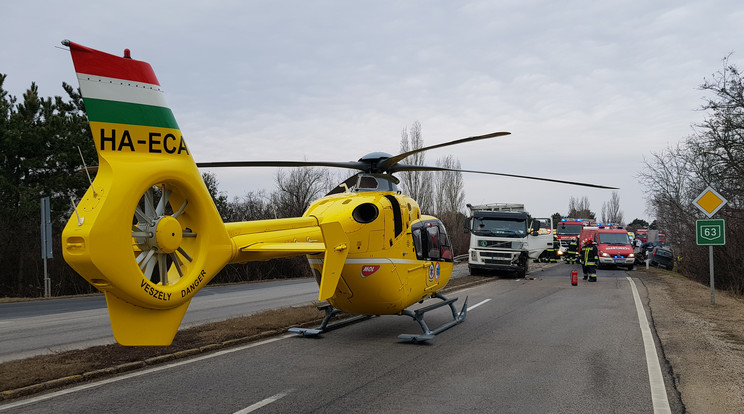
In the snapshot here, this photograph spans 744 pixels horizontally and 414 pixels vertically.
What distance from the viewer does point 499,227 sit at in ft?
77.5

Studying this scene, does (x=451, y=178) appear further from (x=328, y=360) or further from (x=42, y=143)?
(x=328, y=360)

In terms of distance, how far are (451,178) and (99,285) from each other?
1872 inches

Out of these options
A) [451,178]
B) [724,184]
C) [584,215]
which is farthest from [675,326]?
[584,215]

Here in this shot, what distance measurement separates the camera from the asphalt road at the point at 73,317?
375 inches

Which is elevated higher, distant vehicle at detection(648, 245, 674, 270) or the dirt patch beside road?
the dirt patch beside road

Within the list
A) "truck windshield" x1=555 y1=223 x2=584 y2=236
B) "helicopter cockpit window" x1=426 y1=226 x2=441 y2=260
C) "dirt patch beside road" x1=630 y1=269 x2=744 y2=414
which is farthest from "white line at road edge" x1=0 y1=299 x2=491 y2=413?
"truck windshield" x1=555 y1=223 x2=584 y2=236

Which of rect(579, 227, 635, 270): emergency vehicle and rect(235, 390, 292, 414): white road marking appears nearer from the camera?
rect(235, 390, 292, 414): white road marking

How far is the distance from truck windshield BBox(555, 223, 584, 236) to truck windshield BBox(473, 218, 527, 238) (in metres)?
19.4

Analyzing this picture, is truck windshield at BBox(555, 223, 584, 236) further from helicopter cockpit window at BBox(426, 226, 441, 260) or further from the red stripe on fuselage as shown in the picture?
the red stripe on fuselage

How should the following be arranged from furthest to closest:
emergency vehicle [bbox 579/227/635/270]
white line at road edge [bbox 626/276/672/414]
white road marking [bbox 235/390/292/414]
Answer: emergency vehicle [bbox 579/227/635/270] < white line at road edge [bbox 626/276/672/414] < white road marking [bbox 235/390/292/414]

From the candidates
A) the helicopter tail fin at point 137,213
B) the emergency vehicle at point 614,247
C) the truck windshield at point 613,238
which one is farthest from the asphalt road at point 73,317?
the truck windshield at point 613,238

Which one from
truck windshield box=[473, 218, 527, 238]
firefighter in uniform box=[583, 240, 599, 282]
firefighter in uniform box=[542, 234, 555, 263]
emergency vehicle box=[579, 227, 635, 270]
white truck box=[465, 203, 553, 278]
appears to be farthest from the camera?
firefighter in uniform box=[542, 234, 555, 263]

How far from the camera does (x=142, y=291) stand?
14.8ft

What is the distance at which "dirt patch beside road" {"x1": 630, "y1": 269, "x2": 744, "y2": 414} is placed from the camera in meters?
5.85
